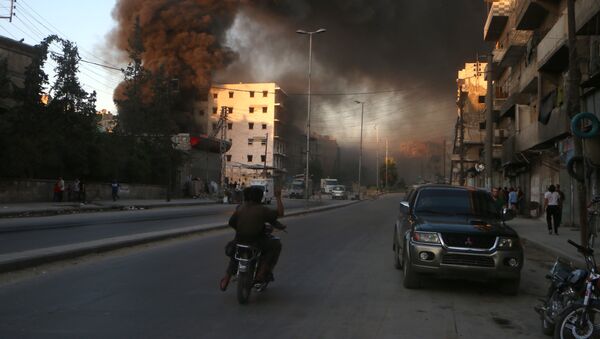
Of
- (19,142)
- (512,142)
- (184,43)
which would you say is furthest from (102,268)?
(184,43)

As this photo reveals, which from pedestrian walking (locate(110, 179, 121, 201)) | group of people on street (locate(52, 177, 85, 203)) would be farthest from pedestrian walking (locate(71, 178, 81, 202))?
pedestrian walking (locate(110, 179, 121, 201))

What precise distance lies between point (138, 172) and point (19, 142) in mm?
14878

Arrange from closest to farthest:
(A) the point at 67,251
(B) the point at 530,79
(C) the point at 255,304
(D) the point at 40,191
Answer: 1. (C) the point at 255,304
2. (A) the point at 67,251
3. (B) the point at 530,79
4. (D) the point at 40,191

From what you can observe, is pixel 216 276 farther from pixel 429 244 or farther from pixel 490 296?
pixel 490 296

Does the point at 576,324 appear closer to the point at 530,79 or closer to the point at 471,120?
the point at 530,79

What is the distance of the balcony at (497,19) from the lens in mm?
42125

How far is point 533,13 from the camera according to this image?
27.7 metres

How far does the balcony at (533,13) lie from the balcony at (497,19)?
522 inches

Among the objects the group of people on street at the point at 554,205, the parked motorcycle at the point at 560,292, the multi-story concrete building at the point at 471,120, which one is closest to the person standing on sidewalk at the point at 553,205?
the group of people on street at the point at 554,205

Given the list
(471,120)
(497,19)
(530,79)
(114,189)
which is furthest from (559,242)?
(471,120)

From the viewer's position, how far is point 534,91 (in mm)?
29625

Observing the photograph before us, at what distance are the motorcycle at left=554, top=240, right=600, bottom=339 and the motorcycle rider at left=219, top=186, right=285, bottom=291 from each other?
326 cm

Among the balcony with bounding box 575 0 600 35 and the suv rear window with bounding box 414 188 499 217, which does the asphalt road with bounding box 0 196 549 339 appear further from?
the balcony with bounding box 575 0 600 35

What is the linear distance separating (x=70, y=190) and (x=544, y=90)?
25585 mm
